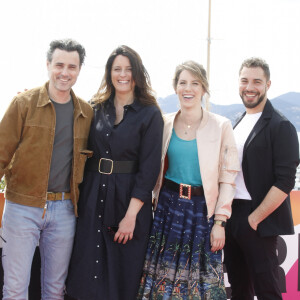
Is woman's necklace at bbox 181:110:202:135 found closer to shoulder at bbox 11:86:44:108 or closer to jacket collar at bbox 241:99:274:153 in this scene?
jacket collar at bbox 241:99:274:153

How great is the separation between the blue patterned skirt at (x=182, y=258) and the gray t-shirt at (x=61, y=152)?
65 cm

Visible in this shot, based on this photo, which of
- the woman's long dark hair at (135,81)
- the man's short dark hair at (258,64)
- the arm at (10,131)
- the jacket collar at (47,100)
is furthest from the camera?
the man's short dark hair at (258,64)

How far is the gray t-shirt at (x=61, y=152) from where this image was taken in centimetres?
233

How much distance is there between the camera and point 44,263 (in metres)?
2.41

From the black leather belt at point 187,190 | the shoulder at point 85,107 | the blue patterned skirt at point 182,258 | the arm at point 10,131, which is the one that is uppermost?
the shoulder at point 85,107

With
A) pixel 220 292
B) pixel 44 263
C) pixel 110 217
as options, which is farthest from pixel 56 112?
pixel 220 292

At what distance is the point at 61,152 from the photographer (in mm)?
2348

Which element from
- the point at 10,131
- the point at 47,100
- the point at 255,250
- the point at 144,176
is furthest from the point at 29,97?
the point at 255,250

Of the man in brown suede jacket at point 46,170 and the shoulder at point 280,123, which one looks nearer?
the man in brown suede jacket at point 46,170

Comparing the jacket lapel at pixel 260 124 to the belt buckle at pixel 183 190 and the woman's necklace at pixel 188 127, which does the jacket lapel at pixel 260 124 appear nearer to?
the woman's necklace at pixel 188 127

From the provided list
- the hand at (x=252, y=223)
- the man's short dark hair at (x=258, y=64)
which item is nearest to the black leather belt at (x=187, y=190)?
the hand at (x=252, y=223)

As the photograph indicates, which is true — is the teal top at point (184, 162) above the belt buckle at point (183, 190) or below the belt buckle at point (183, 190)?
above

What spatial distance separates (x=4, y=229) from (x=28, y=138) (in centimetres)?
56

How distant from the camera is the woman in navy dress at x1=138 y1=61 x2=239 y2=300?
7.47 ft
